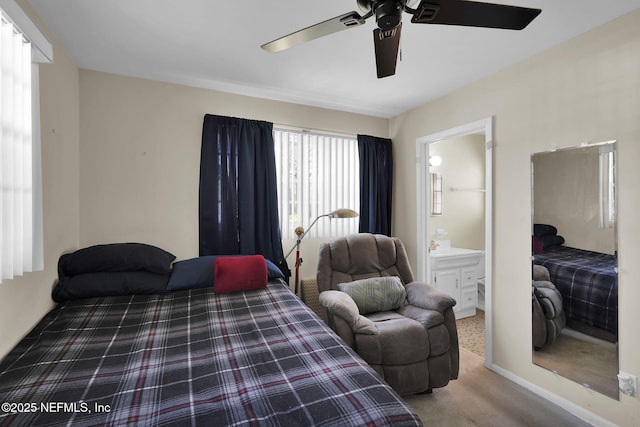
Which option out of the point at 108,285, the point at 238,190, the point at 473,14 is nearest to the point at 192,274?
the point at 108,285

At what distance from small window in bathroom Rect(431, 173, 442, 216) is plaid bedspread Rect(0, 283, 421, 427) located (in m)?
2.81

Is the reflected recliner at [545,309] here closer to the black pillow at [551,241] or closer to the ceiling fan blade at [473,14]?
the black pillow at [551,241]

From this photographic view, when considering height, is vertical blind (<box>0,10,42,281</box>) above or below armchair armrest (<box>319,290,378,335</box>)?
above

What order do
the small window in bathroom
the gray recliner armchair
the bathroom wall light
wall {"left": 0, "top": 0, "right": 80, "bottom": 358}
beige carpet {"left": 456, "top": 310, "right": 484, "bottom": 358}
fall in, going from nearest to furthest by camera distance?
1. wall {"left": 0, "top": 0, "right": 80, "bottom": 358}
2. the gray recliner armchair
3. beige carpet {"left": 456, "top": 310, "right": 484, "bottom": 358}
4. the bathroom wall light
5. the small window in bathroom

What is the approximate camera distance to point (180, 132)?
8.64 feet

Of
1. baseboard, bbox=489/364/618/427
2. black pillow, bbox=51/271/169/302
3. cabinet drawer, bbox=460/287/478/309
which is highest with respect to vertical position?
black pillow, bbox=51/271/169/302

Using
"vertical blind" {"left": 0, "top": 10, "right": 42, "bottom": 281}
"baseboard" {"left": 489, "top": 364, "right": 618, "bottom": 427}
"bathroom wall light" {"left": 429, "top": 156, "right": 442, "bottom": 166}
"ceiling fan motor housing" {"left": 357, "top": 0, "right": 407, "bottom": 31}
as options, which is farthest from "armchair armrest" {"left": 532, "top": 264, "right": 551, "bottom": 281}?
"vertical blind" {"left": 0, "top": 10, "right": 42, "bottom": 281}

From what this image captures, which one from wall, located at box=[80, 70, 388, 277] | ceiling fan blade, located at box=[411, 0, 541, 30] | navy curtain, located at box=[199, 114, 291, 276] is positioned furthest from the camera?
navy curtain, located at box=[199, 114, 291, 276]

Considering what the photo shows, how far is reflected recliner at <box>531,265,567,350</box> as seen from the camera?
2.07 metres

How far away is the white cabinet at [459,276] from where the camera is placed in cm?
336

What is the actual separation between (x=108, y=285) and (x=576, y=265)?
11.1 ft

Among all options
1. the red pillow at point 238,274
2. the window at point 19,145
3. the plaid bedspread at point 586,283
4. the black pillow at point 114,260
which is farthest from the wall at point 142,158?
the plaid bedspread at point 586,283

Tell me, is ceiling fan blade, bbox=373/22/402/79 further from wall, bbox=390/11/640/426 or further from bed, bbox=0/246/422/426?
bed, bbox=0/246/422/426

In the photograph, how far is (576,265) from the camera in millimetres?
1979
